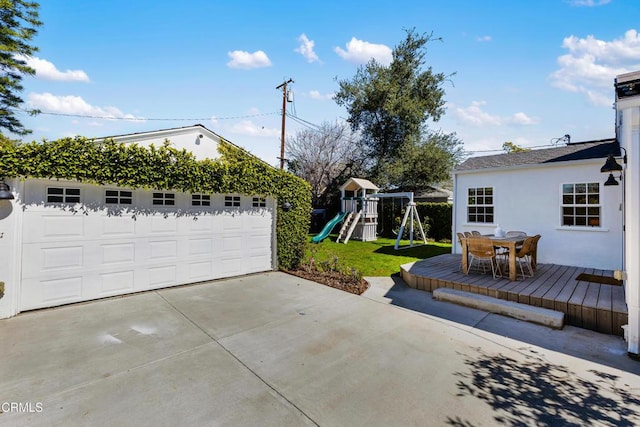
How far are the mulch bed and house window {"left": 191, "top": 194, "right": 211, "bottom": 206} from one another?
2.97m

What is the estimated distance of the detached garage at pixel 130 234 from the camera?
4762 millimetres

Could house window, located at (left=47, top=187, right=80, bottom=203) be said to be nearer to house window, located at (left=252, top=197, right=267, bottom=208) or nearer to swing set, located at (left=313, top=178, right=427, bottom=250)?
house window, located at (left=252, top=197, right=267, bottom=208)

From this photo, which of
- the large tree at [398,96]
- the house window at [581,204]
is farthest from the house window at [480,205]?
the large tree at [398,96]

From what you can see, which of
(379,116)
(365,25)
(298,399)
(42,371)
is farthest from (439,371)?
(379,116)

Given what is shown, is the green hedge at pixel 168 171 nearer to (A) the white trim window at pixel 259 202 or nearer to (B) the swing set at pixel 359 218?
(A) the white trim window at pixel 259 202

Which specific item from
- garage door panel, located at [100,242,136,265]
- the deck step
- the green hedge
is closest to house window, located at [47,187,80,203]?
the green hedge

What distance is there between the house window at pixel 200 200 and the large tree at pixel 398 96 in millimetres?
15310

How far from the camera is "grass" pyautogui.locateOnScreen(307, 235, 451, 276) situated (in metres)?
8.59

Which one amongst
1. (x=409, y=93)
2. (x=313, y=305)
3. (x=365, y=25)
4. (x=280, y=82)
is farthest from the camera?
(x=409, y=93)

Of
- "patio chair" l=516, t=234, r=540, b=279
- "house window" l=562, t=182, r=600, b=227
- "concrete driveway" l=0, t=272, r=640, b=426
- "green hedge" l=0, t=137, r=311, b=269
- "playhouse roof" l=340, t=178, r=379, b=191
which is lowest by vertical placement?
"concrete driveway" l=0, t=272, r=640, b=426

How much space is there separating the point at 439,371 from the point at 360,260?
6670mm

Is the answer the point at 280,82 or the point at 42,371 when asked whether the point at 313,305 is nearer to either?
the point at 42,371

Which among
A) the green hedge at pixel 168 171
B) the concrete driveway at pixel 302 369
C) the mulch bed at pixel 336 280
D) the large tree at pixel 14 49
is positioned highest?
the large tree at pixel 14 49

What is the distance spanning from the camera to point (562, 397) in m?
2.71
